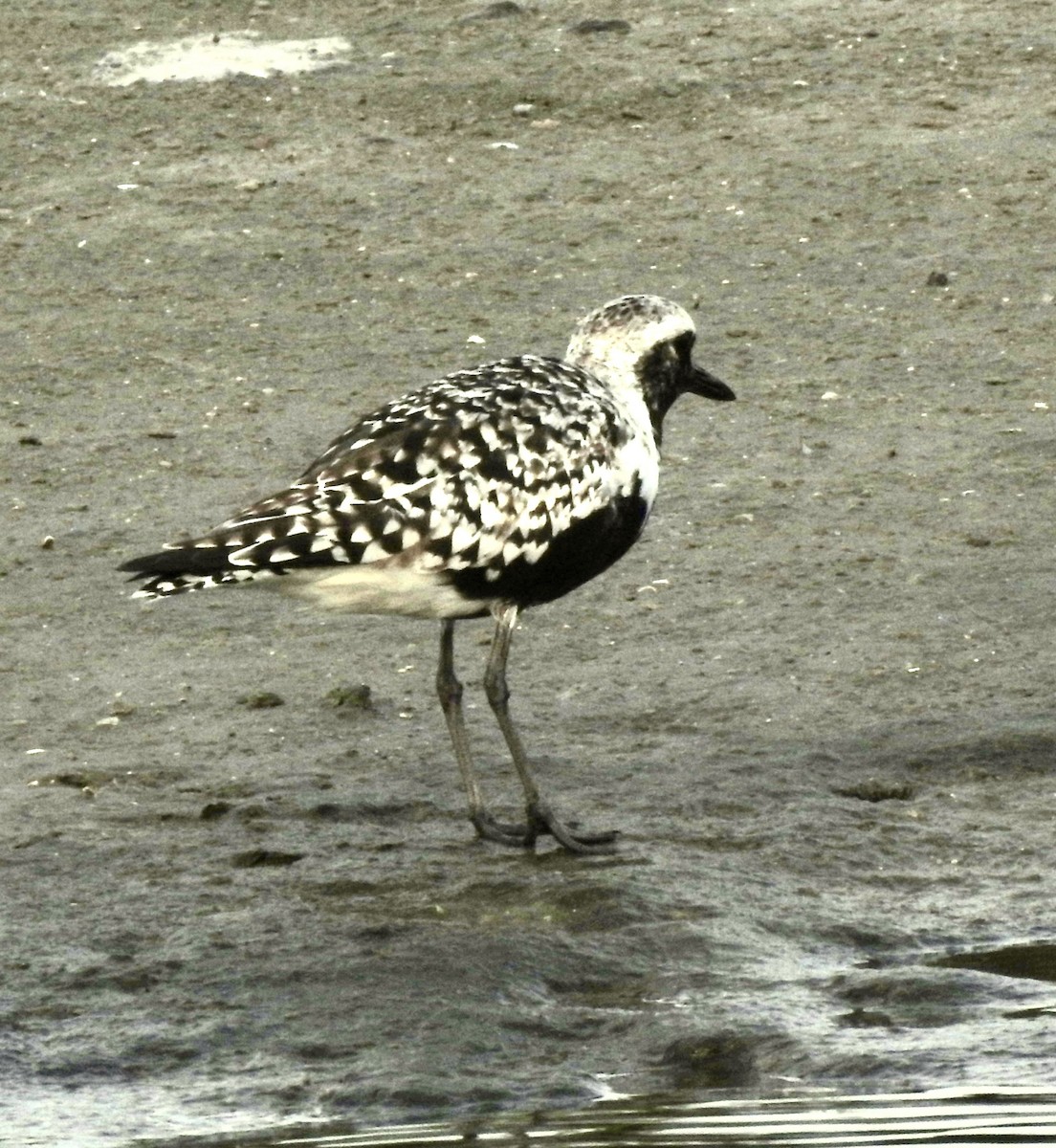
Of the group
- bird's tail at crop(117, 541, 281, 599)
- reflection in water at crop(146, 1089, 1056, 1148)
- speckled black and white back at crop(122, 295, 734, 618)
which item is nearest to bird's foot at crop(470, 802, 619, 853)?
speckled black and white back at crop(122, 295, 734, 618)

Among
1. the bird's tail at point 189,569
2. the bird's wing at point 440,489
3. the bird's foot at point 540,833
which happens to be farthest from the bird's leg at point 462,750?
the bird's tail at point 189,569

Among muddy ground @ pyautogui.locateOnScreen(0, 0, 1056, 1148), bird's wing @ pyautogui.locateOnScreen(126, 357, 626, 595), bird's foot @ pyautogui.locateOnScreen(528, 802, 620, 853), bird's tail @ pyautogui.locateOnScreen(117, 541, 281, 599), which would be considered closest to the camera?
muddy ground @ pyautogui.locateOnScreen(0, 0, 1056, 1148)

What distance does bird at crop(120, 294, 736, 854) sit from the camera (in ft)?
23.5

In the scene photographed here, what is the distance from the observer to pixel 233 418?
11.4 meters

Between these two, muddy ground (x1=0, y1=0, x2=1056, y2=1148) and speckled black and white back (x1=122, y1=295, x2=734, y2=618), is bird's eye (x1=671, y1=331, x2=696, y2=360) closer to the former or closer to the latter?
speckled black and white back (x1=122, y1=295, x2=734, y2=618)

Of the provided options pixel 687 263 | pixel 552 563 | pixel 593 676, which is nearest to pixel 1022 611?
pixel 593 676

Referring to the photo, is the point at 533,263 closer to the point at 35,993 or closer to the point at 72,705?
the point at 72,705

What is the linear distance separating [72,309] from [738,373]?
10.8 ft

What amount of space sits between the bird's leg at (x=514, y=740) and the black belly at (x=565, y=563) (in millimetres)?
96

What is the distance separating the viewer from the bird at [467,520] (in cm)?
715

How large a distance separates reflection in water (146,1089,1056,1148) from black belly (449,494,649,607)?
2.04 metres

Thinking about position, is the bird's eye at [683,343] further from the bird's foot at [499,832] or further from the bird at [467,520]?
the bird's foot at [499,832]

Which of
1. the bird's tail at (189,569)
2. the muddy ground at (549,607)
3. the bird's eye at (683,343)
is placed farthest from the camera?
the bird's eye at (683,343)

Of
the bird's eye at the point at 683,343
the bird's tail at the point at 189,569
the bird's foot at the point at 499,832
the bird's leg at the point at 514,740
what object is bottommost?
the bird's foot at the point at 499,832
